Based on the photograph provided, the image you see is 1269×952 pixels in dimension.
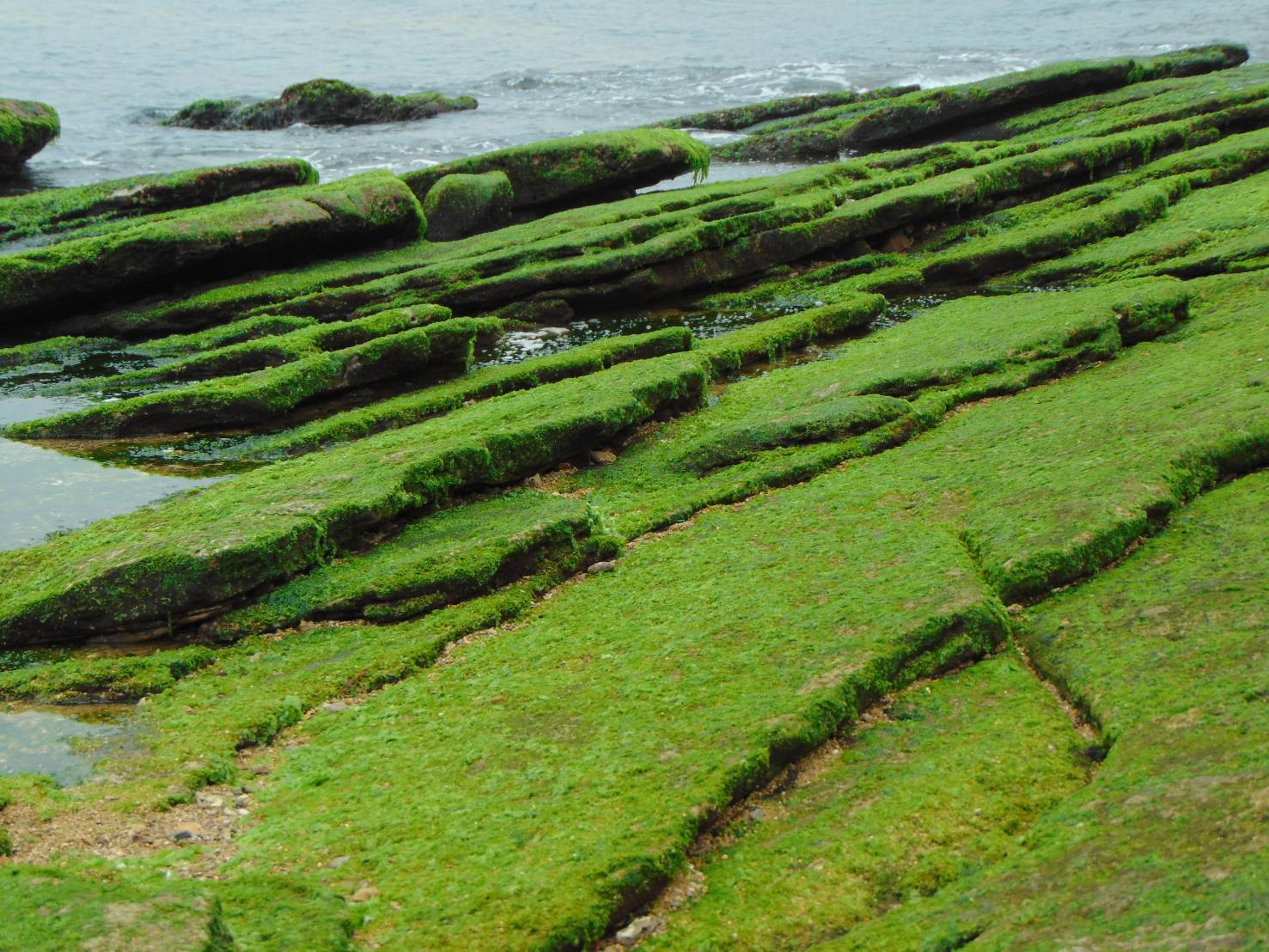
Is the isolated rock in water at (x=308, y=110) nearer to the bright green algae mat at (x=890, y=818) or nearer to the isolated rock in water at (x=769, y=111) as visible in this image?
the isolated rock in water at (x=769, y=111)

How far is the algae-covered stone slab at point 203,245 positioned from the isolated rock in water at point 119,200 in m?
1.50

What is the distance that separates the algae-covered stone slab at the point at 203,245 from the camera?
22.0 m

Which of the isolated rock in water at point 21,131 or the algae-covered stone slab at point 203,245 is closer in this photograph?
the algae-covered stone slab at point 203,245

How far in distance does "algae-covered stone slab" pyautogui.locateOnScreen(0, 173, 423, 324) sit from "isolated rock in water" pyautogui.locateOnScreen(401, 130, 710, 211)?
3.50 m

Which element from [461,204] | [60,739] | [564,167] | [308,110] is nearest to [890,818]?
[60,739]

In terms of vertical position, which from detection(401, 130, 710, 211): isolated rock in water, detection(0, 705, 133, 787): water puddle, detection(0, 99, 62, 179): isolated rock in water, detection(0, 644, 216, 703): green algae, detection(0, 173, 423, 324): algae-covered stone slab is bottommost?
detection(0, 705, 133, 787): water puddle

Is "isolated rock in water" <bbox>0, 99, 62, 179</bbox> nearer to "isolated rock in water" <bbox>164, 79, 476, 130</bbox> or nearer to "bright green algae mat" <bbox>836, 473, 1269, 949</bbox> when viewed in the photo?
"isolated rock in water" <bbox>164, 79, 476, 130</bbox>

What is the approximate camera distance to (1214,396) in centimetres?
1251

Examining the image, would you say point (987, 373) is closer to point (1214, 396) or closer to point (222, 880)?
point (1214, 396)

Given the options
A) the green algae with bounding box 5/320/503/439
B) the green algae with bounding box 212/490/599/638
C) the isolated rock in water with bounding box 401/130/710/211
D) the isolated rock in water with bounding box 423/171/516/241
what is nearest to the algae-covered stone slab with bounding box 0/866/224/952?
the green algae with bounding box 212/490/599/638

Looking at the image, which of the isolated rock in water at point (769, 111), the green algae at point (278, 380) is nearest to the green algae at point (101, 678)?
the green algae at point (278, 380)

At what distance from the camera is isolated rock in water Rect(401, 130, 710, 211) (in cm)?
2861

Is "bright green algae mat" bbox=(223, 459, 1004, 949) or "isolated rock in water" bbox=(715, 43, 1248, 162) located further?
"isolated rock in water" bbox=(715, 43, 1248, 162)

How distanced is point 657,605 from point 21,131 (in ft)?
107
